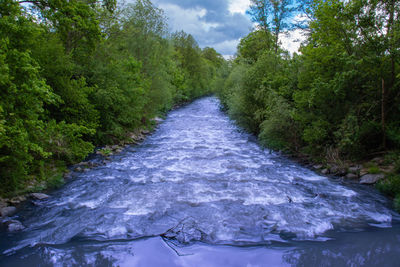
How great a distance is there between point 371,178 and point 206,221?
19.5 ft

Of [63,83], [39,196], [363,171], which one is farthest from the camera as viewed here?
[63,83]

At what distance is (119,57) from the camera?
680 inches

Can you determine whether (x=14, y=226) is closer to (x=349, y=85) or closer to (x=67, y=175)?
(x=67, y=175)

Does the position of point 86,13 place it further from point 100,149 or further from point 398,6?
point 398,6

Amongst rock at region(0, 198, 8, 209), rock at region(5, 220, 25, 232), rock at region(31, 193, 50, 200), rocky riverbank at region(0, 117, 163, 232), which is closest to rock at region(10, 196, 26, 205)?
rocky riverbank at region(0, 117, 163, 232)

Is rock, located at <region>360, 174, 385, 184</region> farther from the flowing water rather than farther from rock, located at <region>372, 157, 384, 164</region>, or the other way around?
rock, located at <region>372, 157, 384, 164</region>

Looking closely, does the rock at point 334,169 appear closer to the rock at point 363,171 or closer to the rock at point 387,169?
the rock at point 363,171

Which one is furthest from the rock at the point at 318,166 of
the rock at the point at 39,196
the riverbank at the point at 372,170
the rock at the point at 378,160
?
the rock at the point at 39,196

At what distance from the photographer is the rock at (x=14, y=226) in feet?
19.9

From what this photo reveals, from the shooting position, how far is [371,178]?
8867mm

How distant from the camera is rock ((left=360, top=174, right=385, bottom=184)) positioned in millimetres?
8711

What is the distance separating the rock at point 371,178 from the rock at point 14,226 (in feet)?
32.3

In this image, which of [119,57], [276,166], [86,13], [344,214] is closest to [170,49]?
[119,57]

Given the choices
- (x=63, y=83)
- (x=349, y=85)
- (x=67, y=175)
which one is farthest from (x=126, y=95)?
(x=349, y=85)
